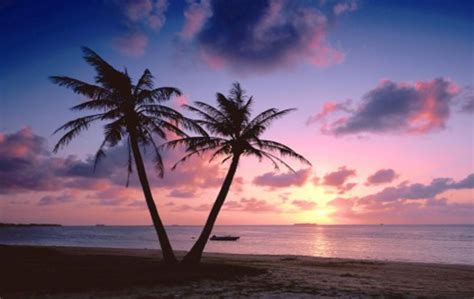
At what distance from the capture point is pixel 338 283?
47.4 ft

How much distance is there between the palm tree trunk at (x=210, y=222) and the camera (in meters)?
17.7

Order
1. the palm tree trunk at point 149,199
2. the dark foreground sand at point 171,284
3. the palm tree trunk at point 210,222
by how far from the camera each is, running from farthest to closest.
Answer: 1. the palm tree trunk at point 210,222
2. the palm tree trunk at point 149,199
3. the dark foreground sand at point 171,284

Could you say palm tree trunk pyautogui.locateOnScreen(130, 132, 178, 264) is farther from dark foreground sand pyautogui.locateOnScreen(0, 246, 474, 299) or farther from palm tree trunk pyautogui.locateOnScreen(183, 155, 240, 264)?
dark foreground sand pyautogui.locateOnScreen(0, 246, 474, 299)

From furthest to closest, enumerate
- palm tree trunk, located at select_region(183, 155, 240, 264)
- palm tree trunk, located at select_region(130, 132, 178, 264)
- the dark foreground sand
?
palm tree trunk, located at select_region(183, 155, 240, 264)
palm tree trunk, located at select_region(130, 132, 178, 264)
the dark foreground sand

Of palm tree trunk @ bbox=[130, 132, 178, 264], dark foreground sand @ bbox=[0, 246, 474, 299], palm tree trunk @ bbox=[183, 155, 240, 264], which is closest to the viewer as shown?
dark foreground sand @ bbox=[0, 246, 474, 299]

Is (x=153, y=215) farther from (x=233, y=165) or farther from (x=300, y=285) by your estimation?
(x=300, y=285)

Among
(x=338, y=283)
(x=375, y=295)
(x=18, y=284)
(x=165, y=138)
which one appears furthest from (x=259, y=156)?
(x=18, y=284)

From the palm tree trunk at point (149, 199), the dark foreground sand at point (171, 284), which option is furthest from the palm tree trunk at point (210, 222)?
the dark foreground sand at point (171, 284)

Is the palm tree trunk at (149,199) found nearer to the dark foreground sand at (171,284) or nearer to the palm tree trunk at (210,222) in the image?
the palm tree trunk at (210,222)

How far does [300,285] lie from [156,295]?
551cm

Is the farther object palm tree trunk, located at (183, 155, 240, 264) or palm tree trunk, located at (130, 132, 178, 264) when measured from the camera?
palm tree trunk, located at (183, 155, 240, 264)

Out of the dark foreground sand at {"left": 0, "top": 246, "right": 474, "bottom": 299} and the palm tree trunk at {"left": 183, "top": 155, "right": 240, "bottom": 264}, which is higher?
the palm tree trunk at {"left": 183, "top": 155, "right": 240, "bottom": 264}

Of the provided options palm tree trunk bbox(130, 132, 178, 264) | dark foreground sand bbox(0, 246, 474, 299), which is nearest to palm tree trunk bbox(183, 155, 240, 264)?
palm tree trunk bbox(130, 132, 178, 264)

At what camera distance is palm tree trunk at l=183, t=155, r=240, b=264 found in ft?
57.9
